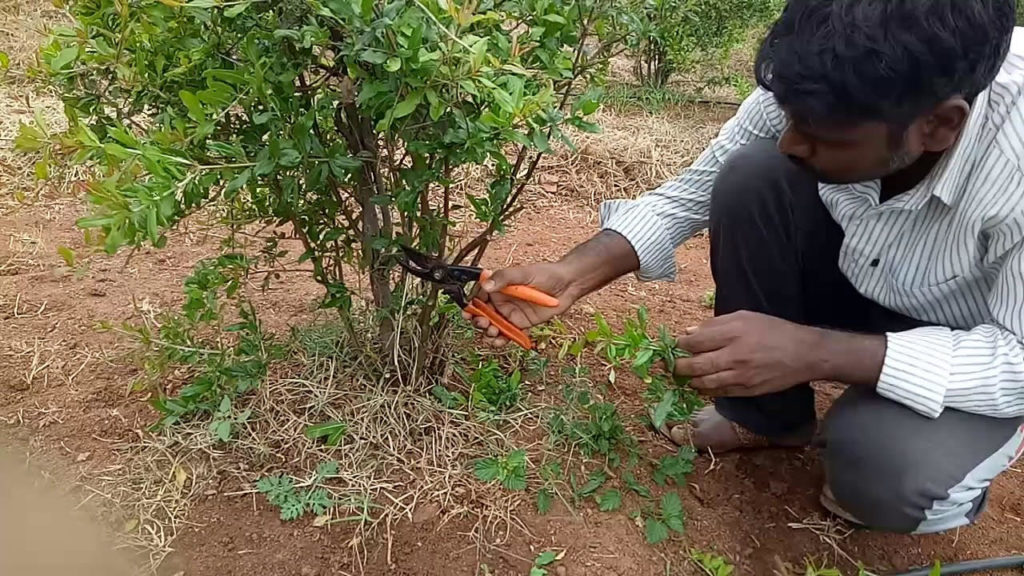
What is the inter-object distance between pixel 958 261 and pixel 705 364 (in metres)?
0.49

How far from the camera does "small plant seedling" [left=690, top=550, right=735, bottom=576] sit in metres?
1.68

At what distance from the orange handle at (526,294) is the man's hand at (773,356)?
0.29 m

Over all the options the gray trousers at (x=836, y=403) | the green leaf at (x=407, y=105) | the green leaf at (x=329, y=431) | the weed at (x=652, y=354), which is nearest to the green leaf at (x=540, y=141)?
the green leaf at (x=407, y=105)

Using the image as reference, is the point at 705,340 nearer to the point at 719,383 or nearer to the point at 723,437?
the point at 719,383

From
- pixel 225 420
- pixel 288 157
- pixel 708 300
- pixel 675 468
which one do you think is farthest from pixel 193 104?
pixel 708 300

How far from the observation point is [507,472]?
1.78 meters

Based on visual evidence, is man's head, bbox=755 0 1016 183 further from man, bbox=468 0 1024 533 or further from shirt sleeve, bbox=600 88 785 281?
shirt sleeve, bbox=600 88 785 281

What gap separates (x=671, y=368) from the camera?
1541 millimetres

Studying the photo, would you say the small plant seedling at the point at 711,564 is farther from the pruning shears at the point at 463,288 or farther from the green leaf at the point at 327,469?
the green leaf at the point at 327,469

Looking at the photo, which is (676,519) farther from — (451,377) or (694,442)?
(451,377)

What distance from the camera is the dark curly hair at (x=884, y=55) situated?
3.98ft

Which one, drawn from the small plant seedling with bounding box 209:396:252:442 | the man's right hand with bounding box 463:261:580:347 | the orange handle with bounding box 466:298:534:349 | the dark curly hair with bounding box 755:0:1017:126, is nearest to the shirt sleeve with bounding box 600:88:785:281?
the man's right hand with bounding box 463:261:580:347

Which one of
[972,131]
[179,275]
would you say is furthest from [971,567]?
[179,275]

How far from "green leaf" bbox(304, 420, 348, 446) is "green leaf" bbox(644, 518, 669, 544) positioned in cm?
65
